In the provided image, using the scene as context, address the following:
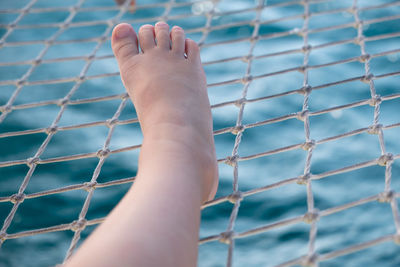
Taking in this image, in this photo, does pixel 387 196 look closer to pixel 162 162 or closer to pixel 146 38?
pixel 162 162

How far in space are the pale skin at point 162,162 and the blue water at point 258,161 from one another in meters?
0.54

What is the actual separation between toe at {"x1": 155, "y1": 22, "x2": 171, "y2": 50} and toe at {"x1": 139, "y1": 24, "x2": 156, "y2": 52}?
0.01 metres

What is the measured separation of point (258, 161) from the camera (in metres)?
1.76

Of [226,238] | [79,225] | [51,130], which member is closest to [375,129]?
[226,238]

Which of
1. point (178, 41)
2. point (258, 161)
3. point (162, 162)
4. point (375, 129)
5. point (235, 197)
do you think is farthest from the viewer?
point (258, 161)

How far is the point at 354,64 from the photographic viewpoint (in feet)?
6.82

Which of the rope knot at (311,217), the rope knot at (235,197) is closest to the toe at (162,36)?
the rope knot at (235,197)

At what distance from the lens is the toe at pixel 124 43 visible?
3.72 ft

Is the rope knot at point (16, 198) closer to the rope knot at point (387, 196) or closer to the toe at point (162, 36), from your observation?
the toe at point (162, 36)

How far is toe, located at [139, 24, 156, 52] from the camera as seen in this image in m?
1.13

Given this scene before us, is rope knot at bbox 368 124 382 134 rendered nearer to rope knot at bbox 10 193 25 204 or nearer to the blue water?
the blue water

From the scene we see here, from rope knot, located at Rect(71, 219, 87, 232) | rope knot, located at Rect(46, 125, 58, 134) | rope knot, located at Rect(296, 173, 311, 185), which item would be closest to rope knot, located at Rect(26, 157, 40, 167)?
rope knot, located at Rect(46, 125, 58, 134)

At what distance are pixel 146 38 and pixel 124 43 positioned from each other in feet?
0.19

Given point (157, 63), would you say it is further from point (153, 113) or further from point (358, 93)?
point (358, 93)
